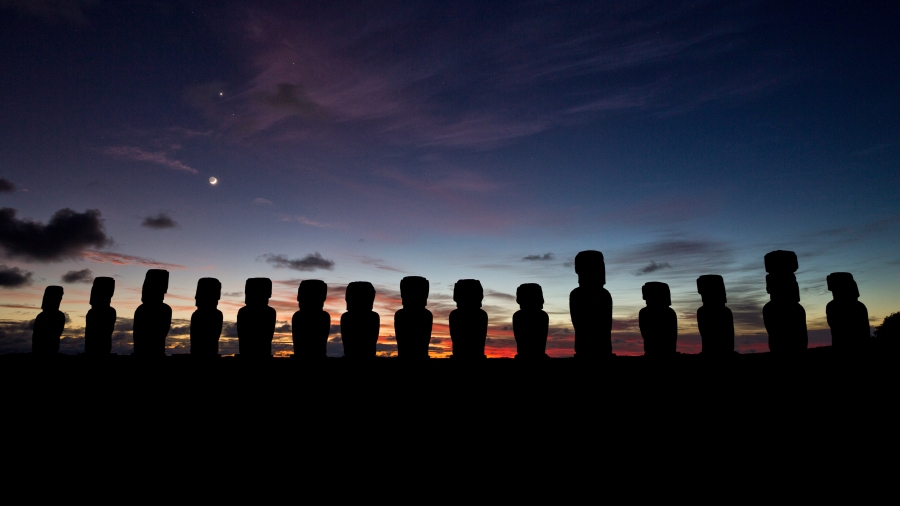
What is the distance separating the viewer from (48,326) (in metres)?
11.4

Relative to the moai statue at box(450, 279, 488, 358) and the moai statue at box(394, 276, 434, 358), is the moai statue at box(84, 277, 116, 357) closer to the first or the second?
the moai statue at box(394, 276, 434, 358)

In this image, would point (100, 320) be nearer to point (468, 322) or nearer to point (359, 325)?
point (359, 325)

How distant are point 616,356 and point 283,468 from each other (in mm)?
5070

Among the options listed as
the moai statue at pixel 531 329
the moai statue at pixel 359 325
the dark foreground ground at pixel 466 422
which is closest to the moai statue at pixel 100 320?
the dark foreground ground at pixel 466 422

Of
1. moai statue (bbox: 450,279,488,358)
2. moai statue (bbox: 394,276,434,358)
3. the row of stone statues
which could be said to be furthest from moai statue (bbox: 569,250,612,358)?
moai statue (bbox: 394,276,434,358)

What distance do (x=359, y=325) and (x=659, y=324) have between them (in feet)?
15.6

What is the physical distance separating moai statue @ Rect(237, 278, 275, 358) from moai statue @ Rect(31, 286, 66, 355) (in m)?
5.76

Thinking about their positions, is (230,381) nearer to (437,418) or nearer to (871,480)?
(437,418)

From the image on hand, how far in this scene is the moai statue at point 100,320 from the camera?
9.66 metres

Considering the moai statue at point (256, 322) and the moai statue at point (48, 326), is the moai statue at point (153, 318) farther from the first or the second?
the moai statue at point (48, 326)

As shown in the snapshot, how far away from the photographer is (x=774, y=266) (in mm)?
9180

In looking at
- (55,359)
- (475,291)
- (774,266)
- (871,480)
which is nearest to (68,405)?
(55,359)

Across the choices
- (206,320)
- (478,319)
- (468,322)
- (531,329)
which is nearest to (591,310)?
(531,329)

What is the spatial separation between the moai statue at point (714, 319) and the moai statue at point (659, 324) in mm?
545
